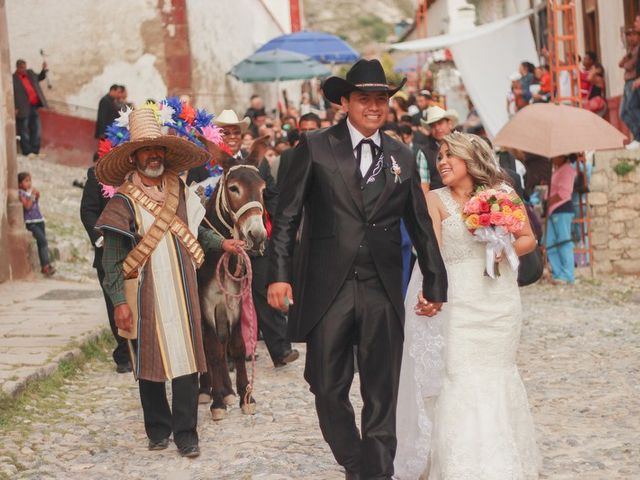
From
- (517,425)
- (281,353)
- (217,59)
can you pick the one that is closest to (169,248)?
(517,425)

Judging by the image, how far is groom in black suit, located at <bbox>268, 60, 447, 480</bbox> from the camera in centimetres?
613

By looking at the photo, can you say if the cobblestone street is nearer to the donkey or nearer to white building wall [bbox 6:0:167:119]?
the donkey

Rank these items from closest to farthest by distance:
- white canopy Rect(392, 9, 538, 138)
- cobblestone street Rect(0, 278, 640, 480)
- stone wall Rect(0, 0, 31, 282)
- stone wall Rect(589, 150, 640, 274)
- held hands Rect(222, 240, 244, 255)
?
cobblestone street Rect(0, 278, 640, 480) < held hands Rect(222, 240, 244, 255) < stone wall Rect(0, 0, 31, 282) < stone wall Rect(589, 150, 640, 274) < white canopy Rect(392, 9, 538, 138)

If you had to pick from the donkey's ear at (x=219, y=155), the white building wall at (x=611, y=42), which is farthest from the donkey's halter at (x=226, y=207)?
the white building wall at (x=611, y=42)

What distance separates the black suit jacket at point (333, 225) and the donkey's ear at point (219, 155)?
10.1 feet

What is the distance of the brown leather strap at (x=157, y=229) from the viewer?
7.55m

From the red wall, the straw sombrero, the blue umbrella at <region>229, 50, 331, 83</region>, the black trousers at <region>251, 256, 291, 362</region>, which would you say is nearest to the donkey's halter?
the straw sombrero

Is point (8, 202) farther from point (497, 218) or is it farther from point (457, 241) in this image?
point (497, 218)

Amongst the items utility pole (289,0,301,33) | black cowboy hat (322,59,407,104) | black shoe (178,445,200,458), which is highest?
utility pole (289,0,301,33)

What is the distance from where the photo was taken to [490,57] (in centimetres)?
2367

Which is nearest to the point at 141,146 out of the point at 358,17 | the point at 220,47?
the point at 220,47

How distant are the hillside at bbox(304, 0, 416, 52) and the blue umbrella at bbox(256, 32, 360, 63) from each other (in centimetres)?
9097

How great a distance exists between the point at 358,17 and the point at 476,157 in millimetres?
121539

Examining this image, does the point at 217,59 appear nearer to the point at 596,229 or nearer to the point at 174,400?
the point at 596,229
